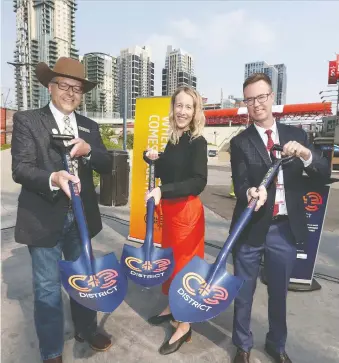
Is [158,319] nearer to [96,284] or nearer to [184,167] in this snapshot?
[96,284]

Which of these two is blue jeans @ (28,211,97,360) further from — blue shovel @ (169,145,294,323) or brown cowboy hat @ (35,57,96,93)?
brown cowboy hat @ (35,57,96,93)

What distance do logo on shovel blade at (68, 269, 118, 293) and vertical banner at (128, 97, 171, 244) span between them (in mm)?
2430

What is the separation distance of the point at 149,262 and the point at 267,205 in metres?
0.91

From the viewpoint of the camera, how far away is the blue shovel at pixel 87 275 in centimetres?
169

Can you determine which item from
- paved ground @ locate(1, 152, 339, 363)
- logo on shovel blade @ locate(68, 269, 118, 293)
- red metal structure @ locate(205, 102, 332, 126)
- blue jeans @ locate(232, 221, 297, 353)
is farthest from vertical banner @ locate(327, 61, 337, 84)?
A: logo on shovel blade @ locate(68, 269, 118, 293)

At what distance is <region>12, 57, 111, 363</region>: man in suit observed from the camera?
5.85ft

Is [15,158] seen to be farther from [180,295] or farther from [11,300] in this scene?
[11,300]

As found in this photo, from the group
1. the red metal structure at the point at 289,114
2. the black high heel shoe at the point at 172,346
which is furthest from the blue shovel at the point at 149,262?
the red metal structure at the point at 289,114

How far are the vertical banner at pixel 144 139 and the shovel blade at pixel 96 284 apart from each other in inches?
94.8

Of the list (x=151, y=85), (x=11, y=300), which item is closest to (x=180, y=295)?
(x=11, y=300)

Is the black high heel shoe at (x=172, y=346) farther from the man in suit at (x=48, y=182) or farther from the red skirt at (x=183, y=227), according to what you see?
the man in suit at (x=48, y=182)

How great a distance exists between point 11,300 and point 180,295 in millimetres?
2071

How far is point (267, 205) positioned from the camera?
1869 millimetres

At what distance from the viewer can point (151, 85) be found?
1887 inches
